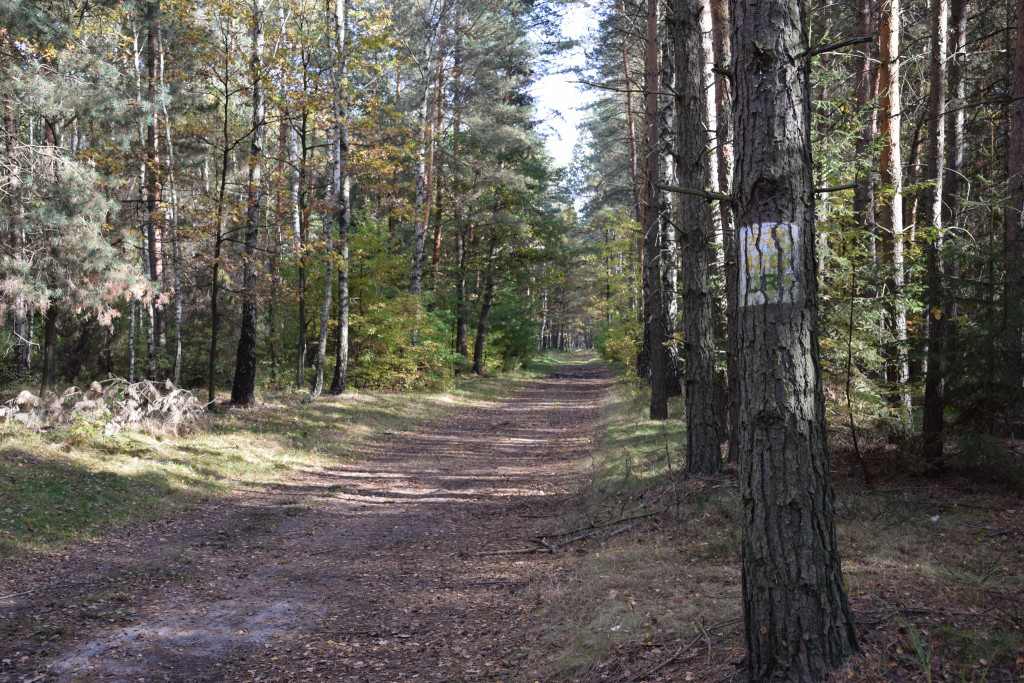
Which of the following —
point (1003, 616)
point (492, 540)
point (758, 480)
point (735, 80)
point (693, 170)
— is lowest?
point (492, 540)

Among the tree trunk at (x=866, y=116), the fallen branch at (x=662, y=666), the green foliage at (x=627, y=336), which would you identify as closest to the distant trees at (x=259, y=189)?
the green foliage at (x=627, y=336)

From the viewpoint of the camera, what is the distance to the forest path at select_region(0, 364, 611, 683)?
4422 millimetres

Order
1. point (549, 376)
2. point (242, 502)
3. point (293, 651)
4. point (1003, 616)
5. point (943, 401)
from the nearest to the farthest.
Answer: point (1003, 616), point (293, 651), point (943, 401), point (242, 502), point (549, 376)

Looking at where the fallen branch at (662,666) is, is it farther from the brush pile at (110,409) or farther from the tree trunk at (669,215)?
the brush pile at (110,409)

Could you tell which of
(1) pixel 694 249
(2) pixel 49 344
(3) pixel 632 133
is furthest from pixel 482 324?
(1) pixel 694 249

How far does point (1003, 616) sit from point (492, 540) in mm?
4840

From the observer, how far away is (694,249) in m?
8.15

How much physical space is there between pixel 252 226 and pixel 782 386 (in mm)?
12341

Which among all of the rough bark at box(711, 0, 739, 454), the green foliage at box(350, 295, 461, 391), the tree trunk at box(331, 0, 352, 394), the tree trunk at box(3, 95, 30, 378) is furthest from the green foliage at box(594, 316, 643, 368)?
the tree trunk at box(3, 95, 30, 378)

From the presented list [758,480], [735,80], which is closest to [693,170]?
[735,80]

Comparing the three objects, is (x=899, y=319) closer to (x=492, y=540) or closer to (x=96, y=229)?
(x=492, y=540)

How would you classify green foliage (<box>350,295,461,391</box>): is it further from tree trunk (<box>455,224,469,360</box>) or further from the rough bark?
the rough bark

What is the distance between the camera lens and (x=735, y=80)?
11.1 feet

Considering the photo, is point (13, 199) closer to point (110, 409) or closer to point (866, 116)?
point (110, 409)
